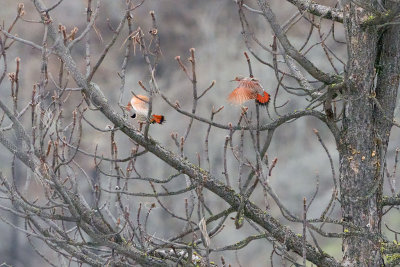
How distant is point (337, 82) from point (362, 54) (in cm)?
14

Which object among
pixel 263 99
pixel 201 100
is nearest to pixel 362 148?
pixel 263 99

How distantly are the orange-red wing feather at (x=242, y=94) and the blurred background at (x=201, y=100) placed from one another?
9346mm

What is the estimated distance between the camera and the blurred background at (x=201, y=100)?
13.2 metres

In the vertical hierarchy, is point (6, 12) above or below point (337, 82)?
above

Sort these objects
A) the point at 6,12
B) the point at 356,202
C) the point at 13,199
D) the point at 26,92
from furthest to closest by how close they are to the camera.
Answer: the point at 6,12
the point at 26,92
the point at 356,202
the point at 13,199

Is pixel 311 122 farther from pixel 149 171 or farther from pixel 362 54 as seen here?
pixel 362 54

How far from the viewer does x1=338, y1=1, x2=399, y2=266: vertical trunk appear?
2.66m

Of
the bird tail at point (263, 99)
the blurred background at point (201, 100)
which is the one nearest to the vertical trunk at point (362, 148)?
the bird tail at point (263, 99)

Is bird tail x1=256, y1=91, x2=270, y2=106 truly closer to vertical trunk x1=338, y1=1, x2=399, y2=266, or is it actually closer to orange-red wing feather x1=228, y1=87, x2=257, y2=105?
orange-red wing feather x1=228, y1=87, x2=257, y2=105

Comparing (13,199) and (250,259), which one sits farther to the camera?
(250,259)

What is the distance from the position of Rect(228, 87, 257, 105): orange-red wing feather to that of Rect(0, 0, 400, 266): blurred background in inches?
368

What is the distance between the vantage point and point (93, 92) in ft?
7.93

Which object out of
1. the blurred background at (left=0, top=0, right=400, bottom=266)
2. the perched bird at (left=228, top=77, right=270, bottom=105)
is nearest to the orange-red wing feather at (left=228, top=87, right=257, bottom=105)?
the perched bird at (left=228, top=77, right=270, bottom=105)

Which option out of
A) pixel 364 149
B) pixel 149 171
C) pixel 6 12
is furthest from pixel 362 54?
pixel 6 12
